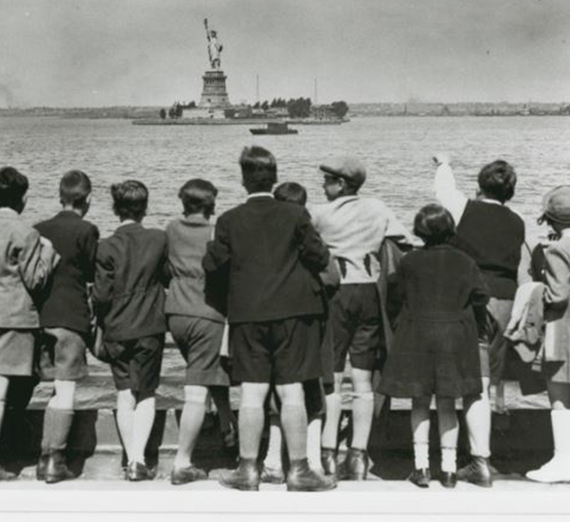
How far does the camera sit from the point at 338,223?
3.96 m

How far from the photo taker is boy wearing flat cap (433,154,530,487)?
395 cm

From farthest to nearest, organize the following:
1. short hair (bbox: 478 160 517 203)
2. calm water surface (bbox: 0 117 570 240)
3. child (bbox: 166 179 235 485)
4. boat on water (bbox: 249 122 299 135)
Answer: boat on water (bbox: 249 122 299 135), calm water surface (bbox: 0 117 570 240), short hair (bbox: 478 160 517 203), child (bbox: 166 179 235 485)

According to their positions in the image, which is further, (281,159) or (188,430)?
(281,159)

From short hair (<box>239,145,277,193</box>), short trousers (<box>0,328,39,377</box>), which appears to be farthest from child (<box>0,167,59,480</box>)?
short hair (<box>239,145,277,193</box>)

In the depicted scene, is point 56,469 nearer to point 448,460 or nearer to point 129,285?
point 129,285

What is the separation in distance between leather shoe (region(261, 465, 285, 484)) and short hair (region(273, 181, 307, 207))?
1.14 meters

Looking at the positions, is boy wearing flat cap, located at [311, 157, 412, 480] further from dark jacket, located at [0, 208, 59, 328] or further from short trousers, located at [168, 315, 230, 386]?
dark jacket, located at [0, 208, 59, 328]

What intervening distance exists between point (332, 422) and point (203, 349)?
644 mm

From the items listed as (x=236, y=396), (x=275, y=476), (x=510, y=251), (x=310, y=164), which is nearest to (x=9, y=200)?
(x=275, y=476)

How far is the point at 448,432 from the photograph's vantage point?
3.74 metres

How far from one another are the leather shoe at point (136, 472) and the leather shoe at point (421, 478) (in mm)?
1128

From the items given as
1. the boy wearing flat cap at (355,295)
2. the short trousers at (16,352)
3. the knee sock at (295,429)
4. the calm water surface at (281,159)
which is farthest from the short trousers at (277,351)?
the calm water surface at (281,159)

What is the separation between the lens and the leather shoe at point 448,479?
367cm

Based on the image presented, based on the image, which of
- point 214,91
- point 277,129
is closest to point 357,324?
point 277,129
